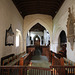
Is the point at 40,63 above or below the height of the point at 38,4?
below

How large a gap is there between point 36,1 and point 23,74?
5522mm

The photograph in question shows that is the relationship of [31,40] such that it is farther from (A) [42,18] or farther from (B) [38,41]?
(A) [42,18]

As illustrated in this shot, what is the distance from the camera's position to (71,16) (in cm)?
411

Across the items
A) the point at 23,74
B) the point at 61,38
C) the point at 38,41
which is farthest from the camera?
the point at 38,41

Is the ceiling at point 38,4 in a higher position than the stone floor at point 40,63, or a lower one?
higher

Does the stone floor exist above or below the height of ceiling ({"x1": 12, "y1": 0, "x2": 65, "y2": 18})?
below

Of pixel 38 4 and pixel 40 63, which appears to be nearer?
pixel 40 63

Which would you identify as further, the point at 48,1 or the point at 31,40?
the point at 31,40

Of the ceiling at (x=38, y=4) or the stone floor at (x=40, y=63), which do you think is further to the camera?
the ceiling at (x=38, y=4)

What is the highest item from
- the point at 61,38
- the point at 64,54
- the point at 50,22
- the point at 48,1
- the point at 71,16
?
the point at 48,1

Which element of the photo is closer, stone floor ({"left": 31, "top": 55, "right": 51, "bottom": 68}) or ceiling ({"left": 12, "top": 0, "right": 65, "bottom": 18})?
stone floor ({"left": 31, "top": 55, "right": 51, "bottom": 68})

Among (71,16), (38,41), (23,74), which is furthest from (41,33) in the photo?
(23,74)

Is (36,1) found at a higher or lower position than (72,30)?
higher

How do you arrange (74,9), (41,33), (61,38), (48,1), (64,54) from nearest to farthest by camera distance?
(74,9), (48,1), (64,54), (61,38), (41,33)
